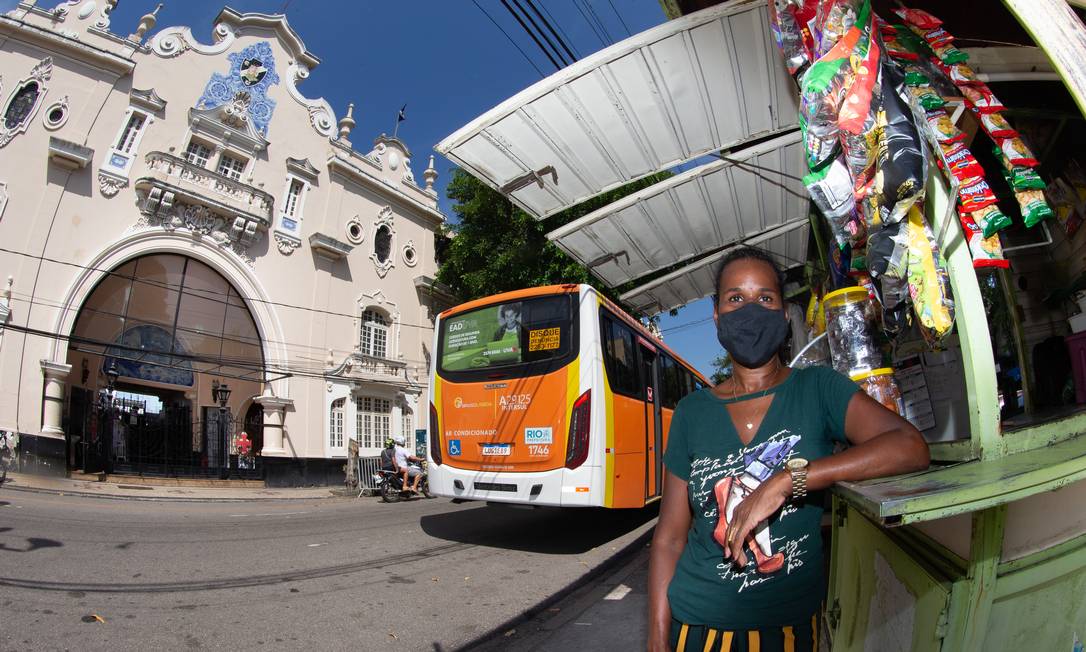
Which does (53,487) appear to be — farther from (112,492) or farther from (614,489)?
(614,489)

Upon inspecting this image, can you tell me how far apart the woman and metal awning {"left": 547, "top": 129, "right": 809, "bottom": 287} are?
284cm

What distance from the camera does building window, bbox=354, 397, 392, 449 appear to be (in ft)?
59.9

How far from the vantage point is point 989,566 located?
3.86ft

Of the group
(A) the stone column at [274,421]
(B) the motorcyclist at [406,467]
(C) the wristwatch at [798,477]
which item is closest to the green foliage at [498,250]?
(B) the motorcyclist at [406,467]

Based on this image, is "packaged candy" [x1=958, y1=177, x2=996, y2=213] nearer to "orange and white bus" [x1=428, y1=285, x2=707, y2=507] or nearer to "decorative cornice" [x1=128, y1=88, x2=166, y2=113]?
"orange and white bus" [x1=428, y1=285, x2=707, y2=507]

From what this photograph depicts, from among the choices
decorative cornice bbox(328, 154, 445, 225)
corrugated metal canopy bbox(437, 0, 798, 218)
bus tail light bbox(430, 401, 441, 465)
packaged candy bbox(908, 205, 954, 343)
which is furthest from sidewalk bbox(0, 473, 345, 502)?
packaged candy bbox(908, 205, 954, 343)

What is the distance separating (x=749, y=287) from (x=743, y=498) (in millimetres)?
Answer: 603

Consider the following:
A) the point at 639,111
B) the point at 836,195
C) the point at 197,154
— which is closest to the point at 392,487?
the point at 639,111

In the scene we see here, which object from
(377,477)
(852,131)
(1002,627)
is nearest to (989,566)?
(1002,627)

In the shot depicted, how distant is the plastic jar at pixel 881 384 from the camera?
9.21ft

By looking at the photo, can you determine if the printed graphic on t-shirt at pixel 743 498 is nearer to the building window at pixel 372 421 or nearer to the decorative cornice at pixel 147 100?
the building window at pixel 372 421

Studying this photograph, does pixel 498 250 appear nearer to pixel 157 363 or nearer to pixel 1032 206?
pixel 157 363

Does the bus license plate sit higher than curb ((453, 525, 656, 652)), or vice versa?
the bus license plate

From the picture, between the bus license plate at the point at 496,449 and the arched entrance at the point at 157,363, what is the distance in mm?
10854
